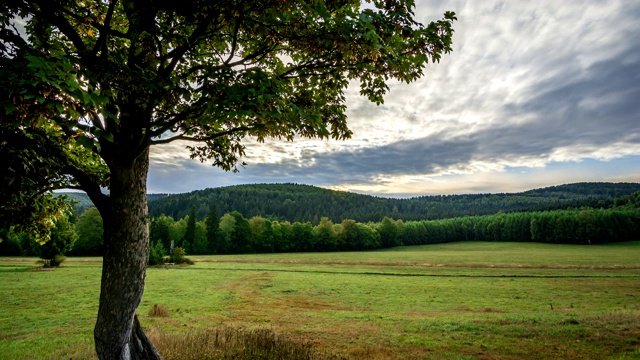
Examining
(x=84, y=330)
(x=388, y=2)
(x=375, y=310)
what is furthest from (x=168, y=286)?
(x=388, y=2)

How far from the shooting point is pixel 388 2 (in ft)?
19.3

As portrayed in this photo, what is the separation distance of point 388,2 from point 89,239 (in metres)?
102

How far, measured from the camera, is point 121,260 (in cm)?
632

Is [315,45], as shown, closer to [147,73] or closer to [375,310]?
[147,73]

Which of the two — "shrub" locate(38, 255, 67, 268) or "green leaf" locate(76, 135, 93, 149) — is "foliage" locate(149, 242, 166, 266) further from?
"green leaf" locate(76, 135, 93, 149)

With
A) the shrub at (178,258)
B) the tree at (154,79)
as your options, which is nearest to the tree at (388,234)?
the shrub at (178,258)

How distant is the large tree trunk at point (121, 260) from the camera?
6246 millimetres

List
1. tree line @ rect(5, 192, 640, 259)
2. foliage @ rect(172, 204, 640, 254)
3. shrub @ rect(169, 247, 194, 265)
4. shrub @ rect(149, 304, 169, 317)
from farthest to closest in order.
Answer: foliage @ rect(172, 204, 640, 254), tree line @ rect(5, 192, 640, 259), shrub @ rect(169, 247, 194, 265), shrub @ rect(149, 304, 169, 317)

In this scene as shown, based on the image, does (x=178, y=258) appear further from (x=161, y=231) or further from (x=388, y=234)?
(x=388, y=234)

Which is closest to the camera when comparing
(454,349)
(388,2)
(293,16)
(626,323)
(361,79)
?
(293,16)

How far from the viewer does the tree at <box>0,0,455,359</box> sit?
439 centimetres

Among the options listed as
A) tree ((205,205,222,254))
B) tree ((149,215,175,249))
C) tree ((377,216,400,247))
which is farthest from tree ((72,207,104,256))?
tree ((377,216,400,247))

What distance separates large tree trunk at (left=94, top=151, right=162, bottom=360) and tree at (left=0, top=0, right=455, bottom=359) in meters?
0.02

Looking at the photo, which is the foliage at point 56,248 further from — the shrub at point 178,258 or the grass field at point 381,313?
the shrub at point 178,258
